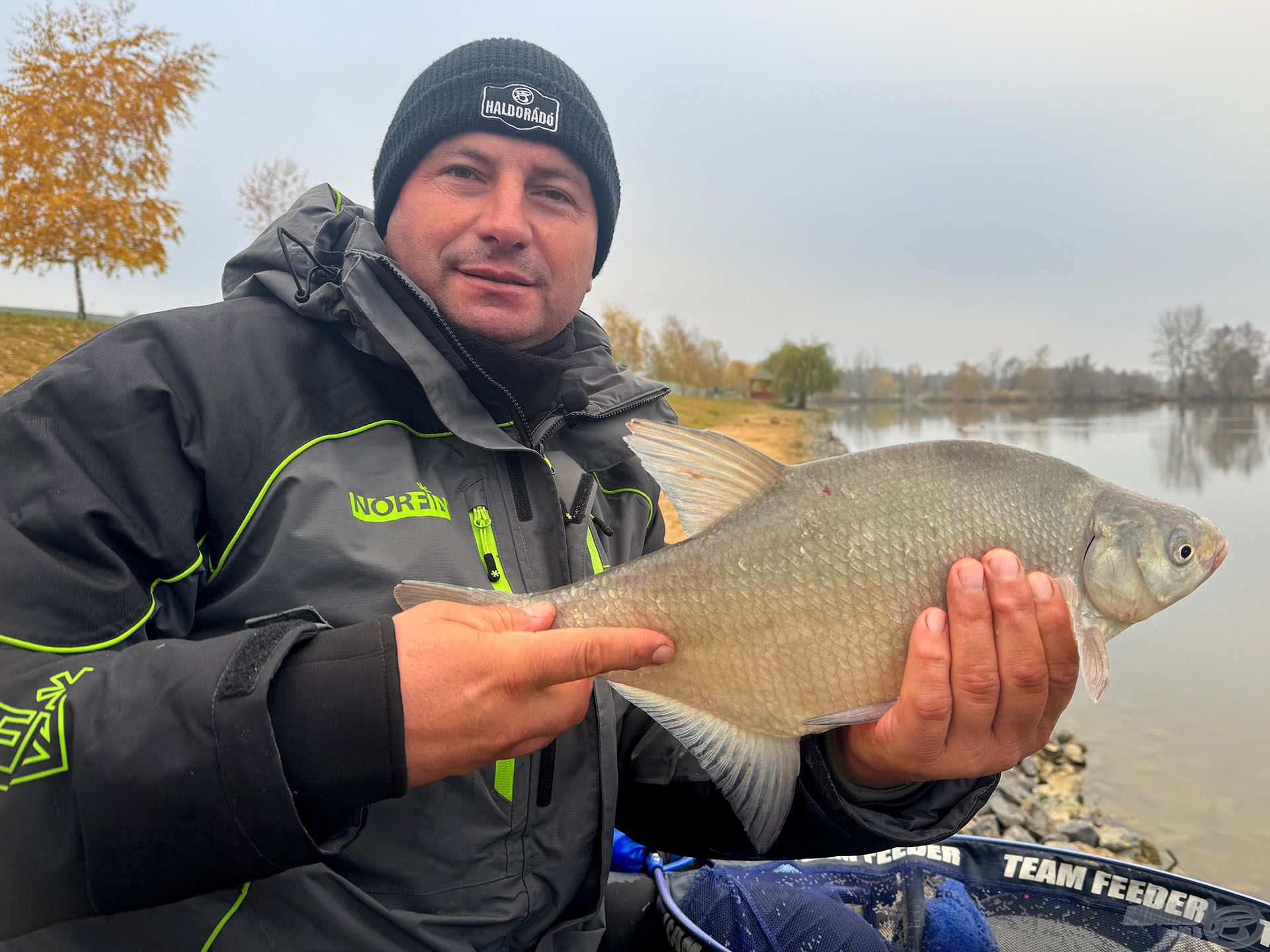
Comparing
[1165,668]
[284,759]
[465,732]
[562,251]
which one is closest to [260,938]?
[284,759]

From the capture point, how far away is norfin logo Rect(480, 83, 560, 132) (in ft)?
7.01

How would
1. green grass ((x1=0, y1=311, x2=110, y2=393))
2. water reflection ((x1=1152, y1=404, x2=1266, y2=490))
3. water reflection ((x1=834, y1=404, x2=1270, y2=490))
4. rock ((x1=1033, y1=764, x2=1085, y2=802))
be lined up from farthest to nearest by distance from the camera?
water reflection ((x1=834, y1=404, x2=1270, y2=490))
water reflection ((x1=1152, y1=404, x2=1266, y2=490))
green grass ((x1=0, y1=311, x2=110, y2=393))
rock ((x1=1033, y1=764, x2=1085, y2=802))

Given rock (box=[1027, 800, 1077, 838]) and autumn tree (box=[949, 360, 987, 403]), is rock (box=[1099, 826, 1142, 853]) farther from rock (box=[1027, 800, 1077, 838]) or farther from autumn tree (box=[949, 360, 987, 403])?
autumn tree (box=[949, 360, 987, 403])

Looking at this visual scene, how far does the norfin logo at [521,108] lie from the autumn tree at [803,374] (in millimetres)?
65914

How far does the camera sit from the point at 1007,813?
15.9ft

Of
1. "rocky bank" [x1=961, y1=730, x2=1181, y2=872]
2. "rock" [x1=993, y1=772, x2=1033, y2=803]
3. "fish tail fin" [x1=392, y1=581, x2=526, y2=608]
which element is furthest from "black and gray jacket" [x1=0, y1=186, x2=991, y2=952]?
"rock" [x1=993, y1=772, x2=1033, y2=803]

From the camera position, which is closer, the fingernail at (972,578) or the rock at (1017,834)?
the fingernail at (972,578)

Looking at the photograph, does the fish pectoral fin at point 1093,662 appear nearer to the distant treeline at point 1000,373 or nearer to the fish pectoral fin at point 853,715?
the fish pectoral fin at point 853,715

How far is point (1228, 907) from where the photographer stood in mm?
2502

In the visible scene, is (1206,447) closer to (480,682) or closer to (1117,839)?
(1117,839)

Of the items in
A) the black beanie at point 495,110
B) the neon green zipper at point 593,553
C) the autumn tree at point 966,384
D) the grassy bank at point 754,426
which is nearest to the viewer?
the neon green zipper at point 593,553

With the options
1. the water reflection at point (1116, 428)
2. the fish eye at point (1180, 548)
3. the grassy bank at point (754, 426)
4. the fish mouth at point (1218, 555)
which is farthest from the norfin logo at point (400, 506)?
the water reflection at point (1116, 428)

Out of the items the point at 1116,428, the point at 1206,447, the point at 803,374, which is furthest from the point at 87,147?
the point at 803,374

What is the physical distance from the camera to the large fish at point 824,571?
5.32ft
